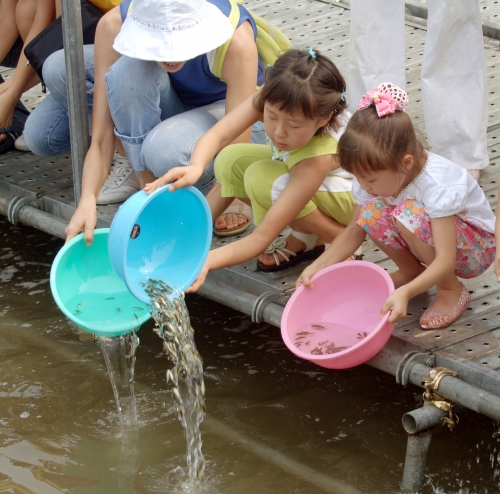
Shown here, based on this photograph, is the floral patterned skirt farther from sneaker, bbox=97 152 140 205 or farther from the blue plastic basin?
sneaker, bbox=97 152 140 205

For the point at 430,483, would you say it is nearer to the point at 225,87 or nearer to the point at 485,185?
the point at 485,185

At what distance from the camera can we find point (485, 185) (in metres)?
3.46

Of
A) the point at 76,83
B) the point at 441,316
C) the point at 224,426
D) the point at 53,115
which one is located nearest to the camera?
the point at 441,316

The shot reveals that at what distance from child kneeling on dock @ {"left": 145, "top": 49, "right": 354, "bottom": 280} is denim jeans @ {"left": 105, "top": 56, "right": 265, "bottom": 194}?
7.1 inches

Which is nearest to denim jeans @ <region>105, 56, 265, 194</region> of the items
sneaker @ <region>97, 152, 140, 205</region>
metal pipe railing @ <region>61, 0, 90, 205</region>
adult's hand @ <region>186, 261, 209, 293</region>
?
metal pipe railing @ <region>61, 0, 90, 205</region>

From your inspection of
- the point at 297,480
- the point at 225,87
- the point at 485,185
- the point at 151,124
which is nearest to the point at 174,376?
the point at 297,480

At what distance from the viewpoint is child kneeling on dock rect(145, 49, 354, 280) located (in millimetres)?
2775

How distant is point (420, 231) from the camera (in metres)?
2.61

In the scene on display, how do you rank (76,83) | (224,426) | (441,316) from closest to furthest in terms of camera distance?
(441,316)
(224,426)
(76,83)

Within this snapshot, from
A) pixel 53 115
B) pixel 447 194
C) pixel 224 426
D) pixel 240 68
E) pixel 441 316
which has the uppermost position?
pixel 240 68

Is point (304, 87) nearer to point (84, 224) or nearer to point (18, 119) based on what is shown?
point (84, 224)

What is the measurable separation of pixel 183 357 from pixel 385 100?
1.01 metres

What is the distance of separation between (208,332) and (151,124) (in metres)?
0.84

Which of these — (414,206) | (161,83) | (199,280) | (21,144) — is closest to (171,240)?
(199,280)
